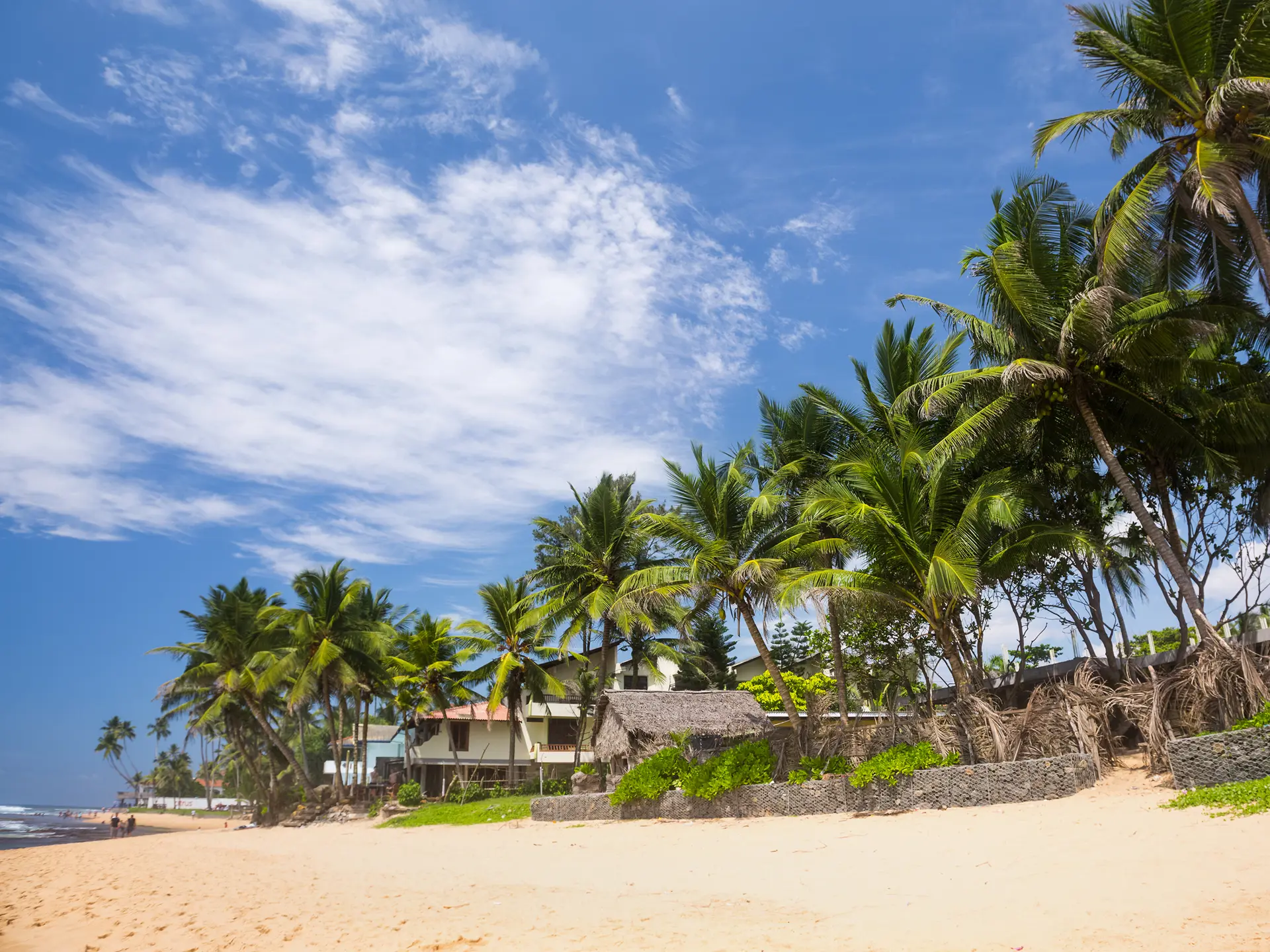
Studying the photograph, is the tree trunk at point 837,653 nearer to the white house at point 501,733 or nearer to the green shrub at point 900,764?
the green shrub at point 900,764

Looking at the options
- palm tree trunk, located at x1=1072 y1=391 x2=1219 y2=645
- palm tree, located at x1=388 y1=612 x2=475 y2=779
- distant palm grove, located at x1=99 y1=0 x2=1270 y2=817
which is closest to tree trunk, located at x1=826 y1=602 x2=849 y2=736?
distant palm grove, located at x1=99 y1=0 x2=1270 y2=817

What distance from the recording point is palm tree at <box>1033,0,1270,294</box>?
11641 mm

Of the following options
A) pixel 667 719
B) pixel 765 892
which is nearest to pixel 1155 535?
pixel 765 892

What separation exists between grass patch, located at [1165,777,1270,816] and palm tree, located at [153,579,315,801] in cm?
3209

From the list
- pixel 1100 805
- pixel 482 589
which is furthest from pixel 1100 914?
pixel 482 589

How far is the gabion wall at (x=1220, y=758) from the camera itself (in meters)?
9.36

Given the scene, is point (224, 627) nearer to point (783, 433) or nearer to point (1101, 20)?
point (783, 433)

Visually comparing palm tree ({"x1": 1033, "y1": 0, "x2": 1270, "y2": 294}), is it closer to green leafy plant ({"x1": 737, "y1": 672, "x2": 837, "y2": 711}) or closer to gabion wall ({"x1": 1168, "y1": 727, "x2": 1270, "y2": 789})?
gabion wall ({"x1": 1168, "y1": 727, "x2": 1270, "y2": 789})

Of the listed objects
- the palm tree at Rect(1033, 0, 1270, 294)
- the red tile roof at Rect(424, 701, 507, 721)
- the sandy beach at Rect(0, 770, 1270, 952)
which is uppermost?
the palm tree at Rect(1033, 0, 1270, 294)

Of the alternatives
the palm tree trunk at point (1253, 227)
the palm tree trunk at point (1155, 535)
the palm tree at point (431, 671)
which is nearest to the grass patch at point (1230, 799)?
the palm tree trunk at point (1155, 535)

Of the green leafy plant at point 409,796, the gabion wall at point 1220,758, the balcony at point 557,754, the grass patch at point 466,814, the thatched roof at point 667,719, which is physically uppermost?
the thatched roof at point 667,719

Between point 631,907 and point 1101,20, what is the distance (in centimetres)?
1457

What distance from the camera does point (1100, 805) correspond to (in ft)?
34.0

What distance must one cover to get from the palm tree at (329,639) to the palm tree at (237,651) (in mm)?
1432
